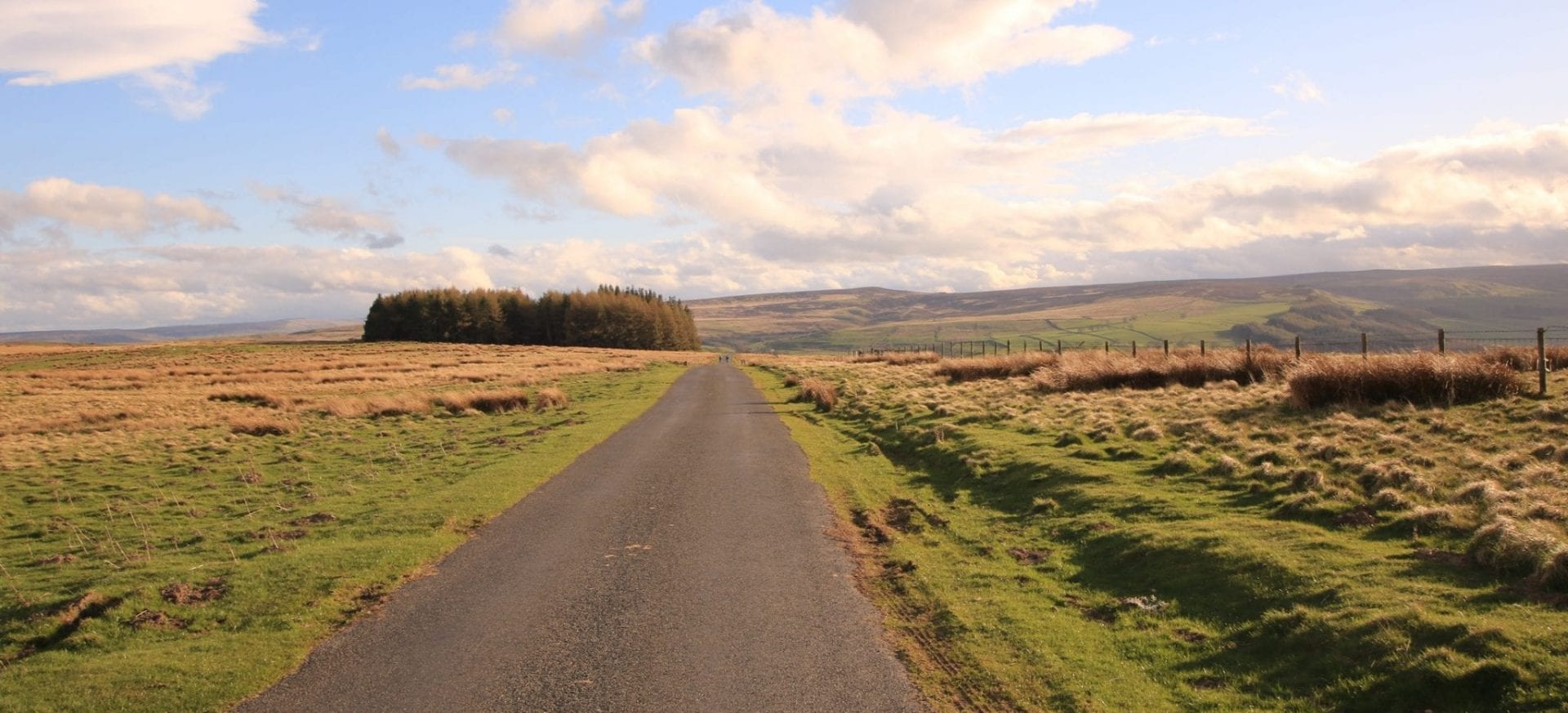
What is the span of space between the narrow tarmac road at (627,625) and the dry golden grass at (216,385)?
19.3 metres

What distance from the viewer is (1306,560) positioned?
9477mm

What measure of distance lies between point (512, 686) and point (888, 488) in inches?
427

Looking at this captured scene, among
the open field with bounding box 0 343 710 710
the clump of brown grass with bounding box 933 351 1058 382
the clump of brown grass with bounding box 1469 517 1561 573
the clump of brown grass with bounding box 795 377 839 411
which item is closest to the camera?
the open field with bounding box 0 343 710 710

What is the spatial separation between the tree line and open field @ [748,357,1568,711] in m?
118

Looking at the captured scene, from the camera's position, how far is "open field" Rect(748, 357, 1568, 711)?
6.88m

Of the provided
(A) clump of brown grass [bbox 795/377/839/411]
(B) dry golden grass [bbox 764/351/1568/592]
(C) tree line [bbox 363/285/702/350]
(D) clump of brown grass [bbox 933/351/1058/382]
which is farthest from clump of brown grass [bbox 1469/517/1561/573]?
(C) tree line [bbox 363/285/702/350]

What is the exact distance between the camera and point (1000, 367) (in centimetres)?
4338

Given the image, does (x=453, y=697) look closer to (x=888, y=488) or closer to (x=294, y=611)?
(x=294, y=611)

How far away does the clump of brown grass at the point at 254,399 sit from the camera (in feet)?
130

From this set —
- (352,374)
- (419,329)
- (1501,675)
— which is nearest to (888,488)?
(1501,675)

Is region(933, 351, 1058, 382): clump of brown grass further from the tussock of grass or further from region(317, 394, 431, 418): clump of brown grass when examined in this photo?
region(317, 394, 431, 418): clump of brown grass

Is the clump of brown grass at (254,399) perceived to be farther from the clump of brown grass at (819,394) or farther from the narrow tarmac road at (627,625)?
the narrow tarmac road at (627,625)

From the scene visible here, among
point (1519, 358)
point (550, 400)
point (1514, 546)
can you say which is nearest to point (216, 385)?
point (550, 400)

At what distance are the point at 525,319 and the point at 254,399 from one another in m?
96.8
